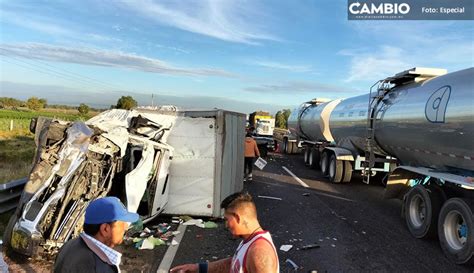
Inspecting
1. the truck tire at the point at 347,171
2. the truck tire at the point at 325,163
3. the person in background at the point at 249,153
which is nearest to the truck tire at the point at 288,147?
the truck tire at the point at 325,163

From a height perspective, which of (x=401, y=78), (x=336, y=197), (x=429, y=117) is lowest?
(x=336, y=197)

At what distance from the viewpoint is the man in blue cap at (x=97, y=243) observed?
219cm

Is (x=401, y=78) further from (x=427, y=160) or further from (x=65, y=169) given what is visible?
(x=65, y=169)

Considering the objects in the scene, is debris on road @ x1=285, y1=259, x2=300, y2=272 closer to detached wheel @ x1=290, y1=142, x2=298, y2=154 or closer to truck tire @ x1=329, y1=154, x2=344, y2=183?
truck tire @ x1=329, y1=154, x2=344, y2=183

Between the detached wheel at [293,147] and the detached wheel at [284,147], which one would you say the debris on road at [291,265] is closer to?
the detached wheel at [293,147]

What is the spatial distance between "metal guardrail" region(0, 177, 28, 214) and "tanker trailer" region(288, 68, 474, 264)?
24.4 feet

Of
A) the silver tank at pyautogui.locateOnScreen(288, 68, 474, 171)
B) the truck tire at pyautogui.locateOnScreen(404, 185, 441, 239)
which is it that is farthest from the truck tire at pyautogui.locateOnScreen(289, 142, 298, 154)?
the truck tire at pyautogui.locateOnScreen(404, 185, 441, 239)

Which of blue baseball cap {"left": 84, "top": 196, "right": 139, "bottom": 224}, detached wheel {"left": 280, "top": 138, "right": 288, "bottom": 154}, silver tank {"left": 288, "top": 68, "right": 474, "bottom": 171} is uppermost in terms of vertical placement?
silver tank {"left": 288, "top": 68, "right": 474, "bottom": 171}

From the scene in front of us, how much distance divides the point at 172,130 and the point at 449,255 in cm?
551

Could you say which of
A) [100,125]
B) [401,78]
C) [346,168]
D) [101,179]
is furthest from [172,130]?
[346,168]

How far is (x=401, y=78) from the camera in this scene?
10.5m

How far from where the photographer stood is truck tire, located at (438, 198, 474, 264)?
6.23m

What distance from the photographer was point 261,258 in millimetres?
2541

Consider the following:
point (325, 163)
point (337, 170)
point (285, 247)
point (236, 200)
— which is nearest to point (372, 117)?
point (337, 170)
